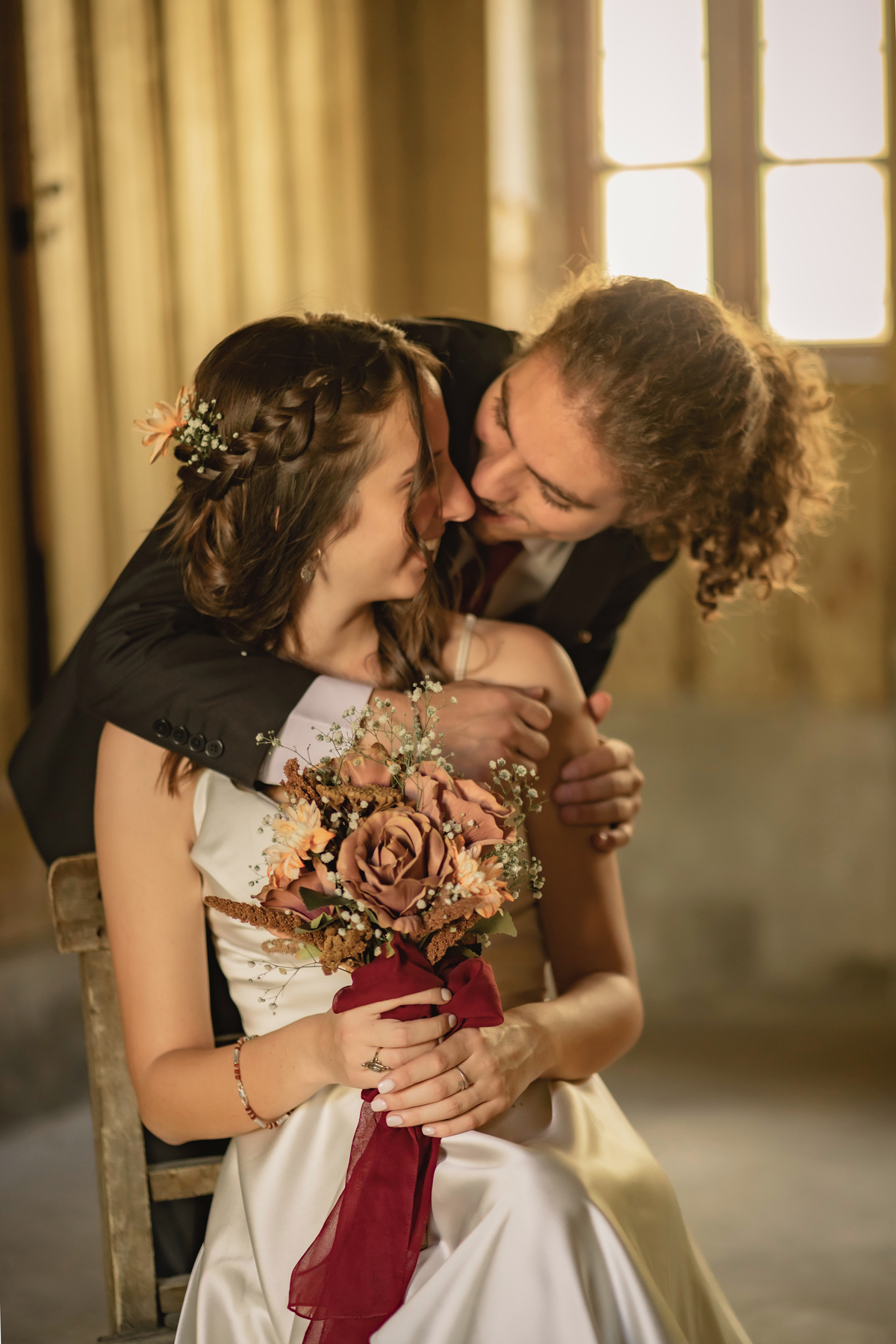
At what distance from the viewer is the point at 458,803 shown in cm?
125

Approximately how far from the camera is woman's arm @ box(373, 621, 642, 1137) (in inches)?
59.7

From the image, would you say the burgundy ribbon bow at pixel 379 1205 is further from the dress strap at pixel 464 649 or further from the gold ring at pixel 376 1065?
the dress strap at pixel 464 649

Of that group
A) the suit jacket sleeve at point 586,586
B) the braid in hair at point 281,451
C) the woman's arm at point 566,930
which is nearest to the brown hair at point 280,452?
the braid in hair at point 281,451

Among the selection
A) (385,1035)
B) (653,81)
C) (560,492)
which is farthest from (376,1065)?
(653,81)

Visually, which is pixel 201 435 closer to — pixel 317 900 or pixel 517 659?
pixel 517 659

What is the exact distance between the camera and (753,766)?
4.09 m

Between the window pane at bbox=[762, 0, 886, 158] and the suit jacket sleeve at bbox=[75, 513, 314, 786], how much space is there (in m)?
3.15

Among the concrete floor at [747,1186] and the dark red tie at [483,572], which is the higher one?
the dark red tie at [483,572]

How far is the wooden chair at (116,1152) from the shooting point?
1.66 m

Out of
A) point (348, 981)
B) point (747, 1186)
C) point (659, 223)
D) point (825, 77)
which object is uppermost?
point (825, 77)

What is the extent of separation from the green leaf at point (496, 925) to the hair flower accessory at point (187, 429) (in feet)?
Answer: 2.23

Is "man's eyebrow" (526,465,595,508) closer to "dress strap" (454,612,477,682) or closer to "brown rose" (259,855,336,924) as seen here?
"dress strap" (454,612,477,682)

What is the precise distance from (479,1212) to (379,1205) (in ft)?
0.35

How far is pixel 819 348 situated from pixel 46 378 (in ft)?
7.66
